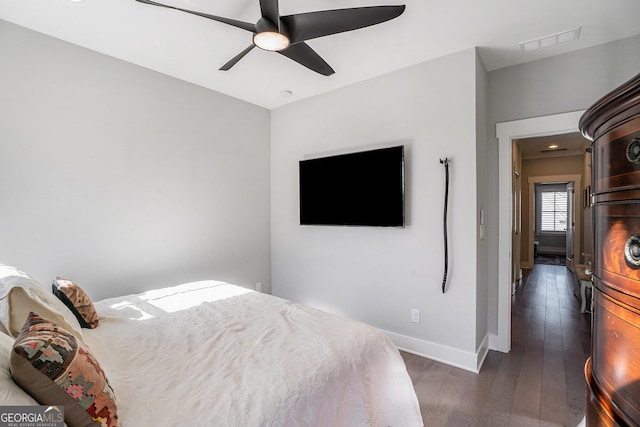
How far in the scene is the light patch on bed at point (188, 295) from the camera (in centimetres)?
218

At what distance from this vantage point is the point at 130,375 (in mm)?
1270

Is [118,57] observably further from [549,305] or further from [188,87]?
[549,305]

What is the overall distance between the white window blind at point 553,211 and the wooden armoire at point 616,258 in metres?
10.3

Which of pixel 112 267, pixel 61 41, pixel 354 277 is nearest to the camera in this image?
pixel 61 41

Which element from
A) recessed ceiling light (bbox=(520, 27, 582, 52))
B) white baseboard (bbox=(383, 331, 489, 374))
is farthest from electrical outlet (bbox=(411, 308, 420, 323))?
recessed ceiling light (bbox=(520, 27, 582, 52))

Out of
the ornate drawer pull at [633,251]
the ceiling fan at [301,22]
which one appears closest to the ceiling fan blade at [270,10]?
the ceiling fan at [301,22]

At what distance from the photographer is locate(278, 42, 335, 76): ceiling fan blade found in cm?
203

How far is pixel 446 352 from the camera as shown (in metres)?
2.70

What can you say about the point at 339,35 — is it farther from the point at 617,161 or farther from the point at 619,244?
the point at 619,244

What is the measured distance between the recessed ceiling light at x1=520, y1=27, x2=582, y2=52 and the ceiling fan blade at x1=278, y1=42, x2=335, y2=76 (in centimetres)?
166

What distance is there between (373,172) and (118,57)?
2550mm

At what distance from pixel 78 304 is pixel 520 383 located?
316 cm

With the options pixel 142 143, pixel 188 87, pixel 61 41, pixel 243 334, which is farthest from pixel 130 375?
pixel 188 87

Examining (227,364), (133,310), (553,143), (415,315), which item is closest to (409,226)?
(415,315)
